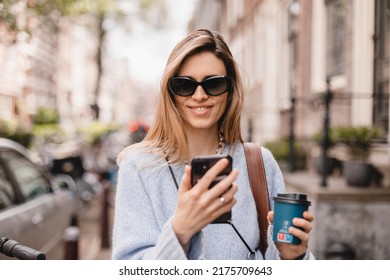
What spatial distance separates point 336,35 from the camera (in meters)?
4.88

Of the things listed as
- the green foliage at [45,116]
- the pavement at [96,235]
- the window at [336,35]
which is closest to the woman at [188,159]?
the green foliage at [45,116]

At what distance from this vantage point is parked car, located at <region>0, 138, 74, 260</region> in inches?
102

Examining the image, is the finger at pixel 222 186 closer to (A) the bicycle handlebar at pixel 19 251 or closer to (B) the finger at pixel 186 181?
(B) the finger at pixel 186 181

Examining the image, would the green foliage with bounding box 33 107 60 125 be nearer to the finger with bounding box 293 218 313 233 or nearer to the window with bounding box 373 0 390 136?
the window with bounding box 373 0 390 136

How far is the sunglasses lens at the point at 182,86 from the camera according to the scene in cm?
139

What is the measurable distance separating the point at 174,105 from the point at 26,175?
82.1 inches

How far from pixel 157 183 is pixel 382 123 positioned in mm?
3372

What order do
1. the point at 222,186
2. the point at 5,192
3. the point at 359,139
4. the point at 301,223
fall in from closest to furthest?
the point at 222,186
the point at 301,223
the point at 5,192
the point at 359,139


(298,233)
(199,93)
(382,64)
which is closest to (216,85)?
(199,93)

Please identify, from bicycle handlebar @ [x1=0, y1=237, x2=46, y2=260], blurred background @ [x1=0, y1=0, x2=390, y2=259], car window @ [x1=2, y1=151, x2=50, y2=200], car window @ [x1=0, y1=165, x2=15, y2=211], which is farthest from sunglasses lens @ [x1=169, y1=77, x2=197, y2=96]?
car window @ [x1=2, y1=151, x2=50, y2=200]

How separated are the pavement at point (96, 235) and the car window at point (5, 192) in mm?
1421

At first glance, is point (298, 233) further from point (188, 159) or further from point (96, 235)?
point (96, 235)

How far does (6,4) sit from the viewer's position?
9.68ft

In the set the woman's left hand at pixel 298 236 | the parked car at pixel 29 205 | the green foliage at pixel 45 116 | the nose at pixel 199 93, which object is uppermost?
the nose at pixel 199 93
